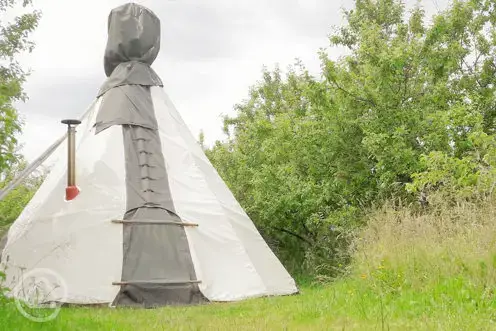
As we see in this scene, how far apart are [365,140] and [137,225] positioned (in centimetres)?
422

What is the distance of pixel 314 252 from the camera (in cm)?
1179

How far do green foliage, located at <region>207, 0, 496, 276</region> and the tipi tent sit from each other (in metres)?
1.90

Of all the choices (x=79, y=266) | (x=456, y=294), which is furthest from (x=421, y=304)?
(x=79, y=266)

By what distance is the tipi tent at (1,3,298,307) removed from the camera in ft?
22.5

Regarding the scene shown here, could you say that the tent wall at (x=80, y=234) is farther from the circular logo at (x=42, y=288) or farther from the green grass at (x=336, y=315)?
the green grass at (x=336, y=315)

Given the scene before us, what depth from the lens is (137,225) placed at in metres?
7.27

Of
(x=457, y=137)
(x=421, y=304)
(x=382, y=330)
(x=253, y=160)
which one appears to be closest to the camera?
(x=382, y=330)

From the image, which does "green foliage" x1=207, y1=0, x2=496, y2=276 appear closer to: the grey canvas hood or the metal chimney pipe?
the grey canvas hood

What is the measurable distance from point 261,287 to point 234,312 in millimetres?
1672

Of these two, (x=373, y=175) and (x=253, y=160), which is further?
(x=253, y=160)

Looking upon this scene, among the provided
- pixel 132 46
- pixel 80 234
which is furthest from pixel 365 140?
pixel 80 234

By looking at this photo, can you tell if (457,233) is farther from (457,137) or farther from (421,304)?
(457,137)

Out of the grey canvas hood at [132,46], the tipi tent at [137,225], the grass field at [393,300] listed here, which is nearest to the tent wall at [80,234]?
the tipi tent at [137,225]

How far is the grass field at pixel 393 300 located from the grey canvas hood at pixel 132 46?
4144mm
